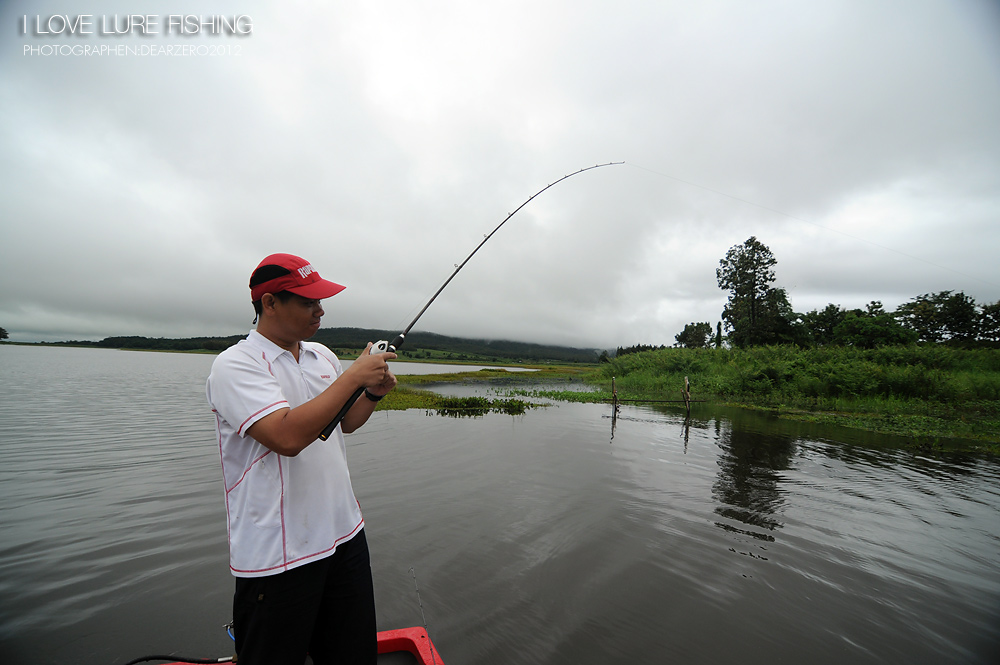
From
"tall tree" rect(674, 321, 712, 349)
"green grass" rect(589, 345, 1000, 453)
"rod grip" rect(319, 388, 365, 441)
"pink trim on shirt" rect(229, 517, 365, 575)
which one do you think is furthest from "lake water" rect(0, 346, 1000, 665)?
"tall tree" rect(674, 321, 712, 349)

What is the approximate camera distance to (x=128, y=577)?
5.38m

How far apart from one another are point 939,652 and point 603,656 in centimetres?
357

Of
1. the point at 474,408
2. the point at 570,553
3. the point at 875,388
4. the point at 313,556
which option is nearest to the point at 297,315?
the point at 313,556

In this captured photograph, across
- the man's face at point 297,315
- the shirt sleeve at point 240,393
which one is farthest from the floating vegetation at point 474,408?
the shirt sleeve at point 240,393

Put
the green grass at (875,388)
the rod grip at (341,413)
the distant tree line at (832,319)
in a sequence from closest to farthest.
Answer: the rod grip at (341,413) → the green grass at (875,388) → the distant tree line at (832,319)

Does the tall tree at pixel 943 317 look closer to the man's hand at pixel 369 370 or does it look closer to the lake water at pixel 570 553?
the lake water at pixel 570 553

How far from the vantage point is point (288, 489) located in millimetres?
2115

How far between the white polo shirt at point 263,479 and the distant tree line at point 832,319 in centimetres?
4348

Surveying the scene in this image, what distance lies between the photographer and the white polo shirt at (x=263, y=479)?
Answer: 6.40 ft

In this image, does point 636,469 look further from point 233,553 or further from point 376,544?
point 233,553

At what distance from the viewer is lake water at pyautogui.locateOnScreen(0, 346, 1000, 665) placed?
440 centimetres

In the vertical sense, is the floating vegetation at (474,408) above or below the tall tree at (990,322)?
below

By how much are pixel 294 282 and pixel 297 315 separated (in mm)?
182

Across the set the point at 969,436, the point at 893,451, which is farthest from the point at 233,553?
the point at 969,436
